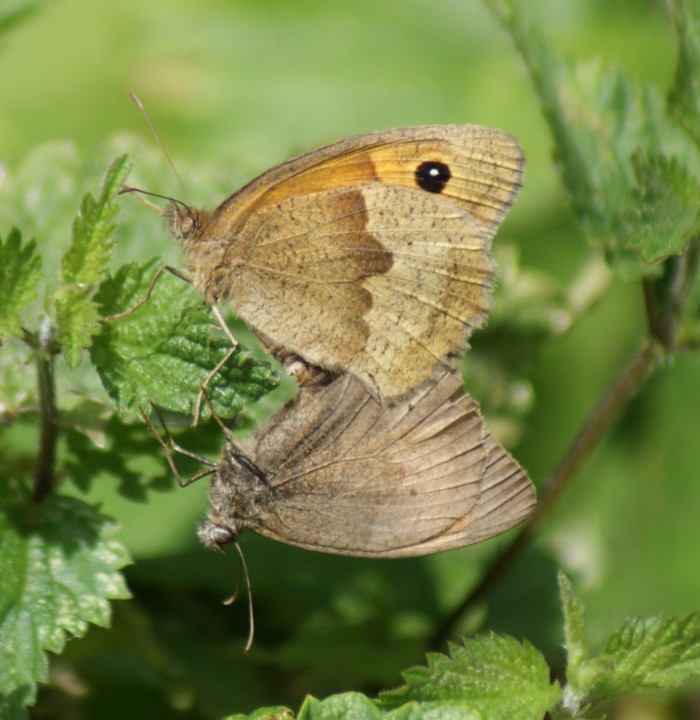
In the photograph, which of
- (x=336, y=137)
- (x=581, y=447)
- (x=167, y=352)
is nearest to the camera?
(x=167, y=352)

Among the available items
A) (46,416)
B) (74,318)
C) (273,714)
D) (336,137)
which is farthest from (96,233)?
(336,137)

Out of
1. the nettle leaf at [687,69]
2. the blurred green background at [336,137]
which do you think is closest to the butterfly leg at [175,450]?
the blurred green background at [336,137]

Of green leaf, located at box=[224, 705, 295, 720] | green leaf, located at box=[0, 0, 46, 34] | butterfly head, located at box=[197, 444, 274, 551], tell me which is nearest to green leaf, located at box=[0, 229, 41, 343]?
butterfly head, located at box=[197, 444, 274, 551]

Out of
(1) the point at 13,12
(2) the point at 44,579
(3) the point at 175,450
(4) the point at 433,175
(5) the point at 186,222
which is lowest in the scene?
(2) the point at 44,579

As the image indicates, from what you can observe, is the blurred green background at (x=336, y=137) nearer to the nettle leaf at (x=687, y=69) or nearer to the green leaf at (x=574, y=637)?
the nettle leaf at (x=687, y=69)

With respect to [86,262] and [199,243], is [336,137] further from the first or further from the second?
[86,262]

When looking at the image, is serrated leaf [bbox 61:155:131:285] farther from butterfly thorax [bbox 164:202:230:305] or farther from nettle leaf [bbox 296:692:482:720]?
nettle leaf [bbox 296:692:482:720]

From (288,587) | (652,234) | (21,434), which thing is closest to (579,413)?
(288,587)
